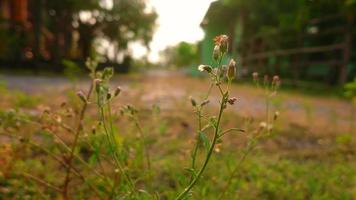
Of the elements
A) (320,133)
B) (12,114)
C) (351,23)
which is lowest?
(320,133)

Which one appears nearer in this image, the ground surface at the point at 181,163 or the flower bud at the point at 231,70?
the flower bud at the point at 231,70

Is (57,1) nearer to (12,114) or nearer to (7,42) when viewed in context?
(7,42)

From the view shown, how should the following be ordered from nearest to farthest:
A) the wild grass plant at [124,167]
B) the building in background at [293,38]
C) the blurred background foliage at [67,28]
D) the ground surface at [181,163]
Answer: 1. the wild grass plant at [124,167]
2. the ground surface at [181,163]
3. the building in background at [293,38]
4. the blurred background foliage at [67,28]

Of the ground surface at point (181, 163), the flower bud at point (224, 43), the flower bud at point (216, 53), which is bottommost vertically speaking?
the ground surface at point (181, 163)

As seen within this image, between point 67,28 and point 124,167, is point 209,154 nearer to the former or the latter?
point 124,167

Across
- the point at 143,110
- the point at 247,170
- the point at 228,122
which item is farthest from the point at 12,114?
the point at 143,110

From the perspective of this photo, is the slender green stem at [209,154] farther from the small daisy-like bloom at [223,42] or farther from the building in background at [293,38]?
the building in background at [293,38]

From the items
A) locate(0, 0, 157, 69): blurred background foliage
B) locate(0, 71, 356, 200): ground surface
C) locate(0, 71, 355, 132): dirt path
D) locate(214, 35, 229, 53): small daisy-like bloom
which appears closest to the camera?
locate(214, 35, 229, 53): small daisy-like bloom

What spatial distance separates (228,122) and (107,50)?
1540 cm

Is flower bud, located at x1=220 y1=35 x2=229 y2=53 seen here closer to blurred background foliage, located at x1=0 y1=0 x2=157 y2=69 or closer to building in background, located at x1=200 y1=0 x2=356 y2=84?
building in background, located at x1=200 y1=0 x2=356 y2=84

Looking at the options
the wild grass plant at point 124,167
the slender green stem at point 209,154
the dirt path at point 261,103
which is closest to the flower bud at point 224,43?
the slender green stem at point 209,154

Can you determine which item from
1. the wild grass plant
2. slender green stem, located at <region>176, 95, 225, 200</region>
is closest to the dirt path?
the wild grass plant

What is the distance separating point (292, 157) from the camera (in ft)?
8.68

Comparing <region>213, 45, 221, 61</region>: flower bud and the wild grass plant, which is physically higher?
<region>213, 45, 221, 61</region>: flower bud
